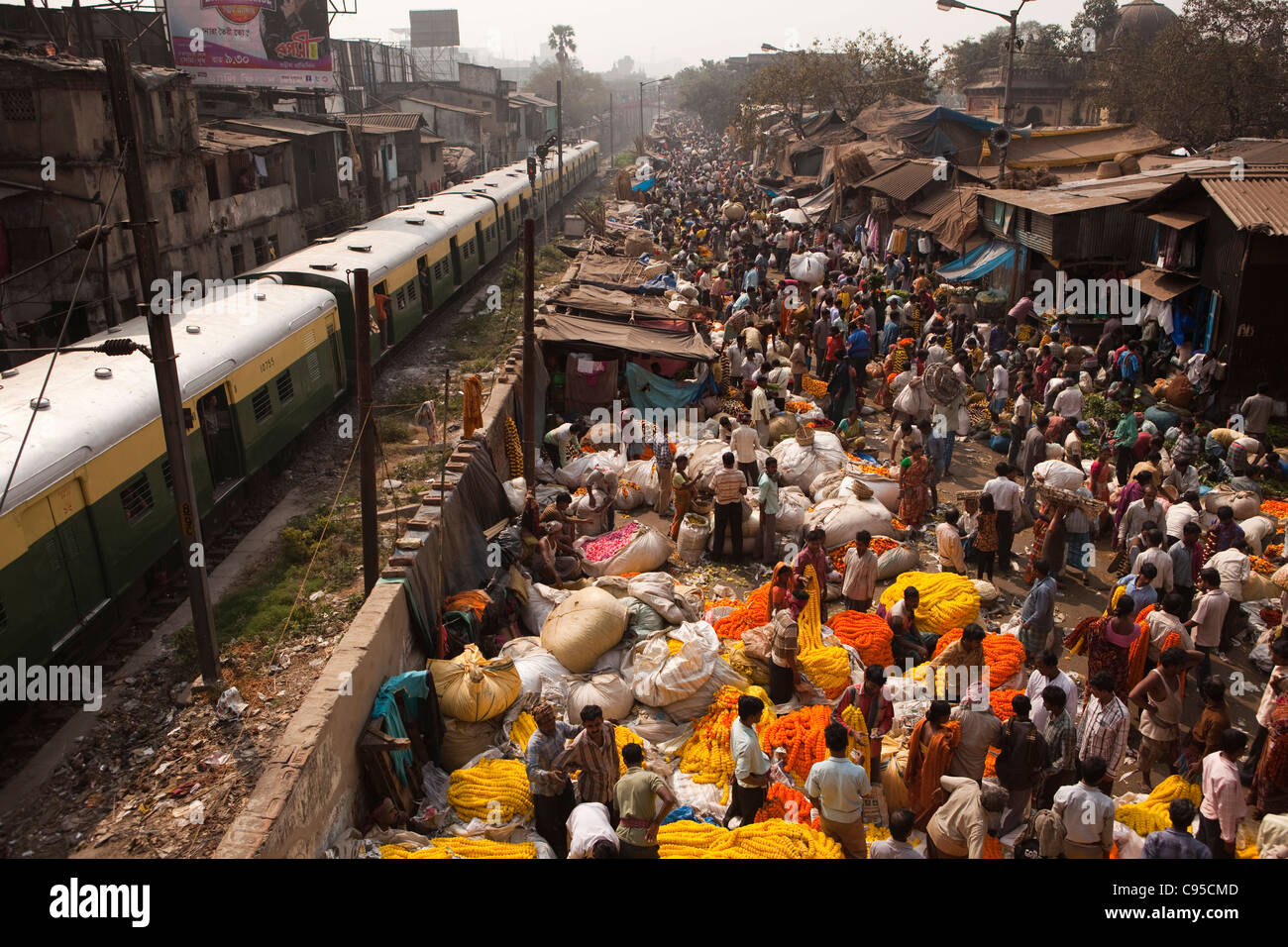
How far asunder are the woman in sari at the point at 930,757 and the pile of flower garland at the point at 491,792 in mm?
2535

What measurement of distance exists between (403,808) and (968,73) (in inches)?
2830

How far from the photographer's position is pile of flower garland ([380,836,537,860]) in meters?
5.98

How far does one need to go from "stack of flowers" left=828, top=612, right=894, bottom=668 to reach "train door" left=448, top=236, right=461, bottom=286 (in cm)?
1643

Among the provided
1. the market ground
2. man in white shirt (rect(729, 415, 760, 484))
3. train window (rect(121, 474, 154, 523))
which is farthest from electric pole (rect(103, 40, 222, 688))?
man in white shirt (rect(729, 415, 760, 484))

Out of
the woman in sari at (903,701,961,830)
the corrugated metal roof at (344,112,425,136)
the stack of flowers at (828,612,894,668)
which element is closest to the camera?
the woman in sari at (903,701,961,830)

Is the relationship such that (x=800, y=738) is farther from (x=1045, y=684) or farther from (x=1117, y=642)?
(x=1117, y=642)

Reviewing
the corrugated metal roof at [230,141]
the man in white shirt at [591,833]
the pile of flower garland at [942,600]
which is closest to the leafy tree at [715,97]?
the corrugated metal roof at [230,141]

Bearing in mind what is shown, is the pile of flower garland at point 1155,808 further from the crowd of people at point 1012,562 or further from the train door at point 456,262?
the train door at point 456,262

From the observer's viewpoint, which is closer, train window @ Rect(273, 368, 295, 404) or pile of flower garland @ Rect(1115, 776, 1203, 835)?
pile of flower garland @ Rect(1115, 776, 1203, 835)

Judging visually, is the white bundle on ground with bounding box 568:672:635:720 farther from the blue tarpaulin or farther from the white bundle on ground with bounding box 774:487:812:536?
the blue tarpaulin

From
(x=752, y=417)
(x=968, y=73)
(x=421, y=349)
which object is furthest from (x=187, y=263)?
(x=968, y=73)

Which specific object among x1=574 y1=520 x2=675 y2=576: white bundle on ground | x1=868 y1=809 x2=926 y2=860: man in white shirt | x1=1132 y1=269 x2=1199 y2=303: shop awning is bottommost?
x1=574 y1=520 x2=675 y2=576: white bundle on ground

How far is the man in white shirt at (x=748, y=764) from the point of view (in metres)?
6.01

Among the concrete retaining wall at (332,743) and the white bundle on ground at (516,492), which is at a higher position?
the concrete retaining wall at (332,743)
